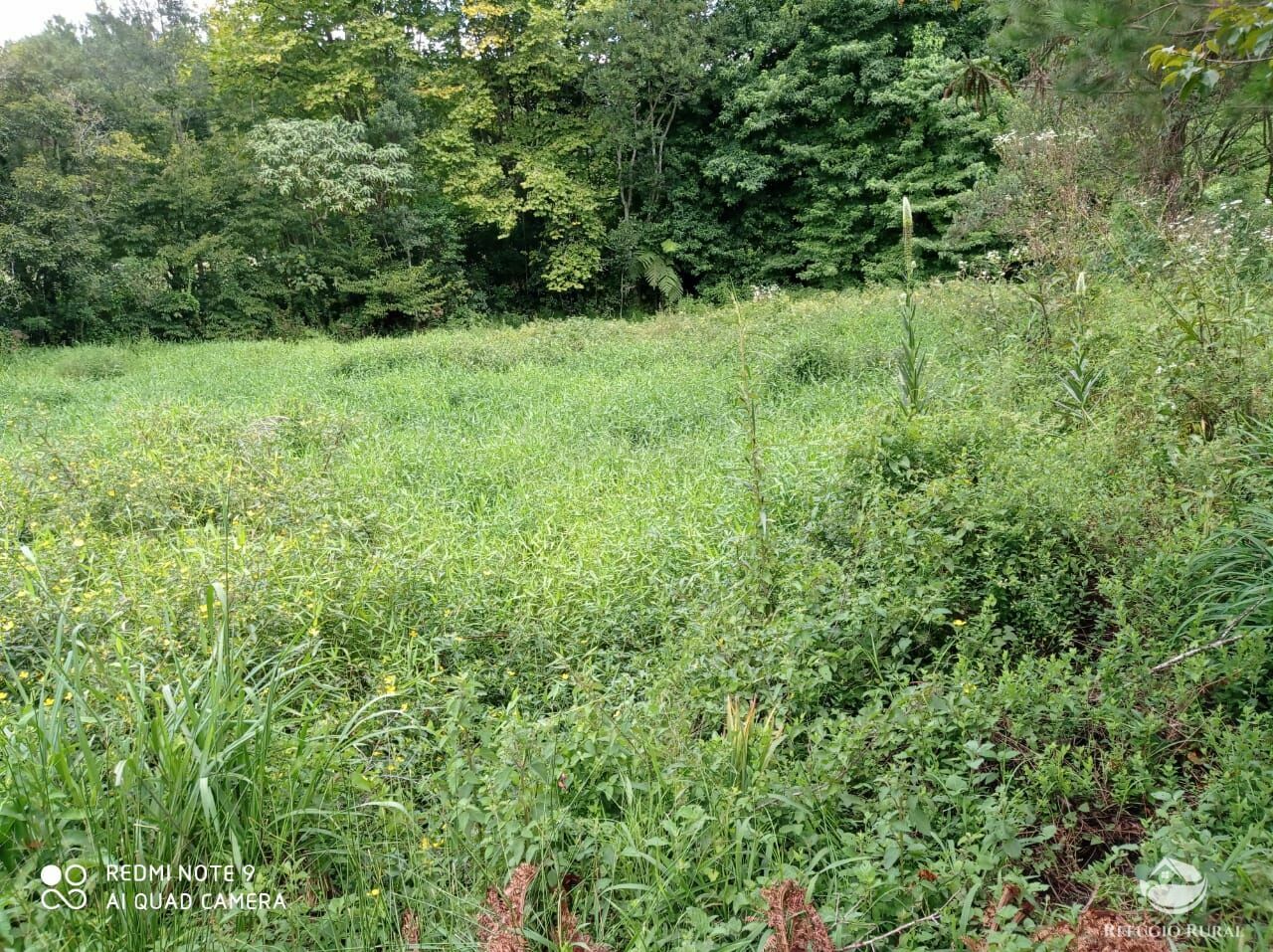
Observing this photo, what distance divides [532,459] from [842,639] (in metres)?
3.32

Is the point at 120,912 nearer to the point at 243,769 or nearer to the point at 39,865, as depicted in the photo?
the point at 39,865

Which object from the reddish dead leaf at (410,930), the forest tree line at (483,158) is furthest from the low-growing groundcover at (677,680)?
the forest tree line at (483,158)

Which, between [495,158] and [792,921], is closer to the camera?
[792,921]

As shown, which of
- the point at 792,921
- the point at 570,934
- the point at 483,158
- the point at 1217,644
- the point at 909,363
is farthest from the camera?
the point at 483,158

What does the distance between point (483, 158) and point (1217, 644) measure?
18483 mm

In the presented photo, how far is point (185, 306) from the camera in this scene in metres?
15.8

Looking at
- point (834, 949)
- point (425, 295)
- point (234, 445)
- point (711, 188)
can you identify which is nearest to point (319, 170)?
point (425, 295)

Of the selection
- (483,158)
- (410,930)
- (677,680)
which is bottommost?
(410,930)
